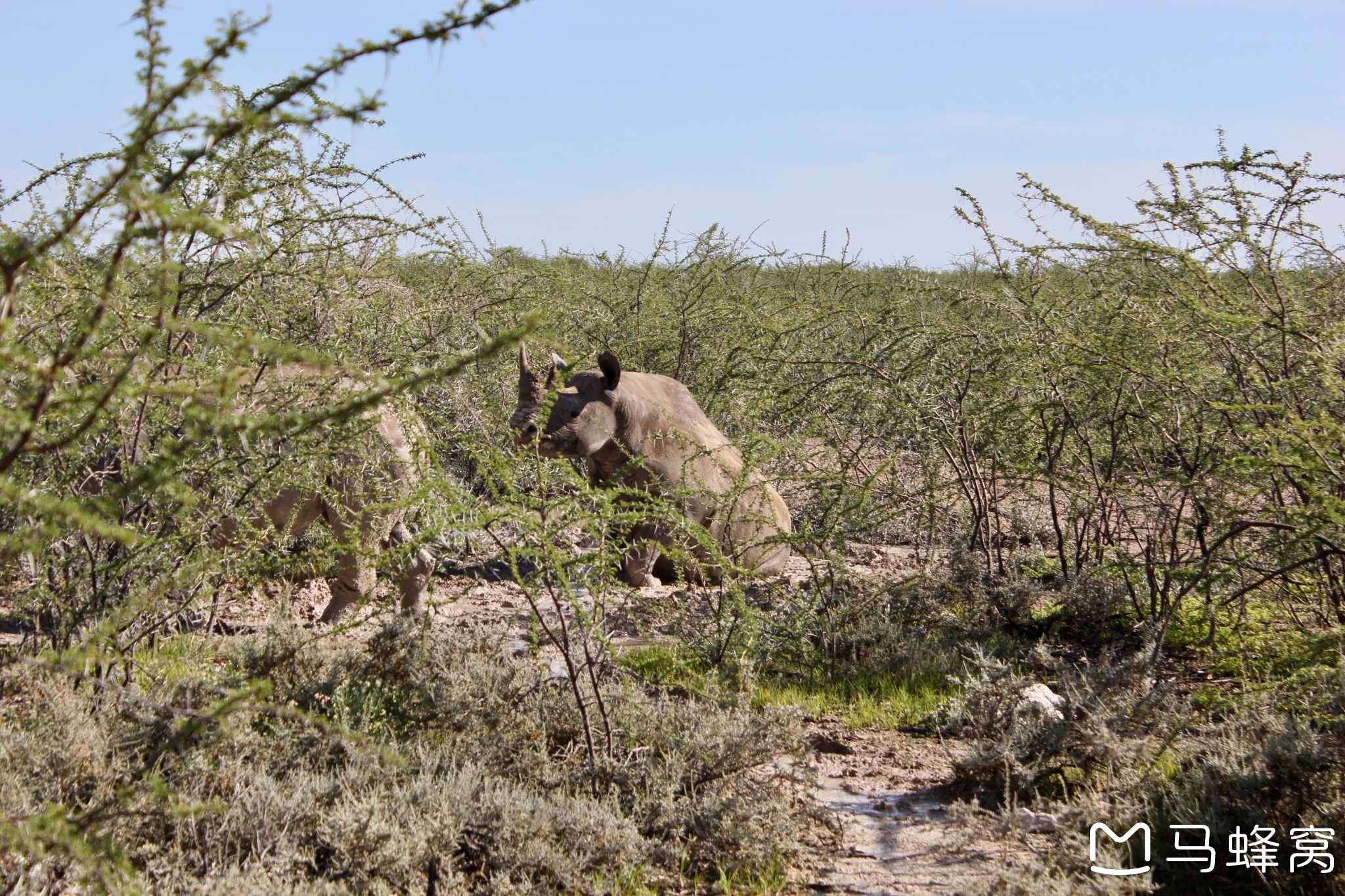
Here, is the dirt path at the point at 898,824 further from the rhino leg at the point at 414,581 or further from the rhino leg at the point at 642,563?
the rhino leg at the point at 642,563

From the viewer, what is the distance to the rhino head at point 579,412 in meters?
8.06

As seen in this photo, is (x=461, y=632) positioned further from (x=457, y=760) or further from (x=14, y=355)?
(x=14, y=355)

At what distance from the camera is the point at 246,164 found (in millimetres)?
5516

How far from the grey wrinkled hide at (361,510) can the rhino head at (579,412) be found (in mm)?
1349

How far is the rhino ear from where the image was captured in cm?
813

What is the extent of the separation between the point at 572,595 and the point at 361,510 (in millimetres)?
1477

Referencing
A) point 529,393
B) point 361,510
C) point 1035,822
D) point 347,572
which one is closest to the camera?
point 1035,822

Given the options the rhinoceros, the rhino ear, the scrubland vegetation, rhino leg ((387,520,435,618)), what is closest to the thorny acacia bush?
the scrubland vegetation

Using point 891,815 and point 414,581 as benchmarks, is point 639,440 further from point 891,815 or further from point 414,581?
point 891,815

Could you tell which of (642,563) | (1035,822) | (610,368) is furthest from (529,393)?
(1035,822)

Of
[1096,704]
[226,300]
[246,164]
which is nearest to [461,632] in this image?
[226,300]

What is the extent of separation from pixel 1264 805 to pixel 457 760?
3.08 m

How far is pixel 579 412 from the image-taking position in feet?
26.9

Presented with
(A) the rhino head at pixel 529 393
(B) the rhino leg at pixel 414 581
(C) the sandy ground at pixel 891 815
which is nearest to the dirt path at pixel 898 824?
(C) the sandy ground at pixel 891 815
